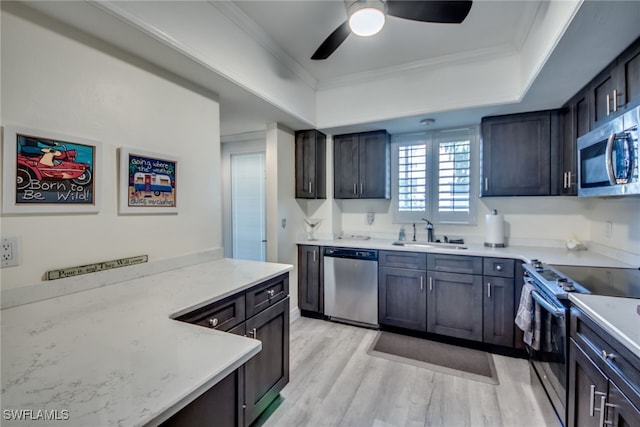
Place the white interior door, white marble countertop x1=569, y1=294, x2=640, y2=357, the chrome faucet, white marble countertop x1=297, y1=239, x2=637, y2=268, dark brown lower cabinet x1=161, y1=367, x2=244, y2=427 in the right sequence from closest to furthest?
1. dark brown lower cabinet x1=161, y1=367, x2=244, y2=427
2. white marble countertop x1=569, y1=294, x2=640, y2=357
3. white marble countertop x1=297, y1=239, x2=637, y2=268
4. the chrome faucet
5. the white interior door

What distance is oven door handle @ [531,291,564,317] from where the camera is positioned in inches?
→ 59.9

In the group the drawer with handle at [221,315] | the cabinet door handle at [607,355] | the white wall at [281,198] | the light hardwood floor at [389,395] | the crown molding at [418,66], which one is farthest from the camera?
the white wall at [281,198]

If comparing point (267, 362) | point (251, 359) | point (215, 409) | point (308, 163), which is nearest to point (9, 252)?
point (215, 409)

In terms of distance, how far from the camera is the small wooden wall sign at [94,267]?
1.36 metres

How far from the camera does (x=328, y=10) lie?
1.99 metres

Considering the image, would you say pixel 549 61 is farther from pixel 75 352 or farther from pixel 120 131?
pixel 75 352

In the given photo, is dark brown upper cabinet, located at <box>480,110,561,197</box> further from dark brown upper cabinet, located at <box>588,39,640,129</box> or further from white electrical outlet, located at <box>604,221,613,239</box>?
dark brown upper cabinet, located at <box>588,39,640,129</box>

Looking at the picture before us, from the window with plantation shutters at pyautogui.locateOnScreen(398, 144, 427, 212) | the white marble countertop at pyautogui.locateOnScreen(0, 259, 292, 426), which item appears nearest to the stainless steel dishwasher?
the window with plantation shutters at pyautogui.locateOnScreen(398, 144, 427, 212)

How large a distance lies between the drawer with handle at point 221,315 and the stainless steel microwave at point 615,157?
2.09 m

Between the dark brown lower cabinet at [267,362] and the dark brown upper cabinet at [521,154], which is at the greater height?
the dark brown upper cabinet at [521,154]

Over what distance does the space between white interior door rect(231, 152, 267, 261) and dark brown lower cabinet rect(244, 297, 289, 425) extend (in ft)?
6.27

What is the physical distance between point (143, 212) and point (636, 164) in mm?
2688

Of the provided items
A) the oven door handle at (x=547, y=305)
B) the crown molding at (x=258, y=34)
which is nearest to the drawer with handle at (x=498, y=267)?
the oven door handle at (x=547, y=305)

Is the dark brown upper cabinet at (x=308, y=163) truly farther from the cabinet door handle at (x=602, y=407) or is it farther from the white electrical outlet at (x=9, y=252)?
the cabinet door handle at (x=602, y=407)
